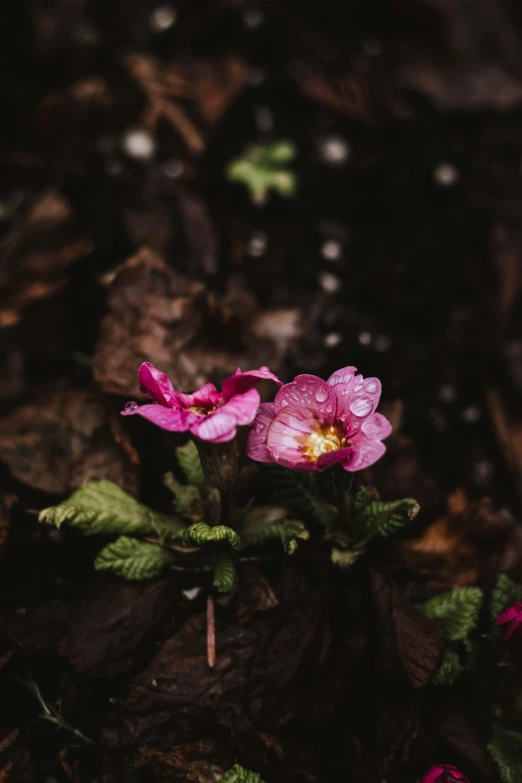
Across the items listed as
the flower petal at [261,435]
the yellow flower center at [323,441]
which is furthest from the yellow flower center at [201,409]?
the yellow flower center at [323,441]

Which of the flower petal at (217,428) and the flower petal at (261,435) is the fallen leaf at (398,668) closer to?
the flower petal at (261,435)

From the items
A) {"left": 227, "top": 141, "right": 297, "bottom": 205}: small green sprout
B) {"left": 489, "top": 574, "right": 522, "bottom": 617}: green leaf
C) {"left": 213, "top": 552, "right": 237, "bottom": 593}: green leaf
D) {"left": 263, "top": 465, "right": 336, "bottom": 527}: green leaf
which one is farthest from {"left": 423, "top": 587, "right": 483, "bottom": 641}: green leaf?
{"left": 227, "top": 141, "right": 297, "bottom": 205}: small green sprout

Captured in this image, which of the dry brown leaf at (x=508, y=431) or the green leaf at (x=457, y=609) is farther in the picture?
the dry brown leaf at (x=508, y=431)

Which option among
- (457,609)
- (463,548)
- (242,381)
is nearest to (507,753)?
(457,609)

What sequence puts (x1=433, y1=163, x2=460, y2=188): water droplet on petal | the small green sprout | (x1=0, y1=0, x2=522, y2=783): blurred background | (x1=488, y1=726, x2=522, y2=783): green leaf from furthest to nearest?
(x1=433, y1=163, x2=460, y2=188): water droplet on petal
the small green sprout
(x1=0, y1=0, x2=522, y2=783): blurred background
(x1=488, y1=726, x2=522, y2=783): green leaf

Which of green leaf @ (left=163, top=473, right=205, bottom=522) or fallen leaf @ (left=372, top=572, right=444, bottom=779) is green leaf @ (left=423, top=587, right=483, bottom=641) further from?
green leaf @ (left=163, top=473, right=205, bottom=522)

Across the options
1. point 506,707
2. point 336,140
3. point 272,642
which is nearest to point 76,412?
point 272,642

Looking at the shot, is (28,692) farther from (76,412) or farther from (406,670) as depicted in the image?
(406,670)
